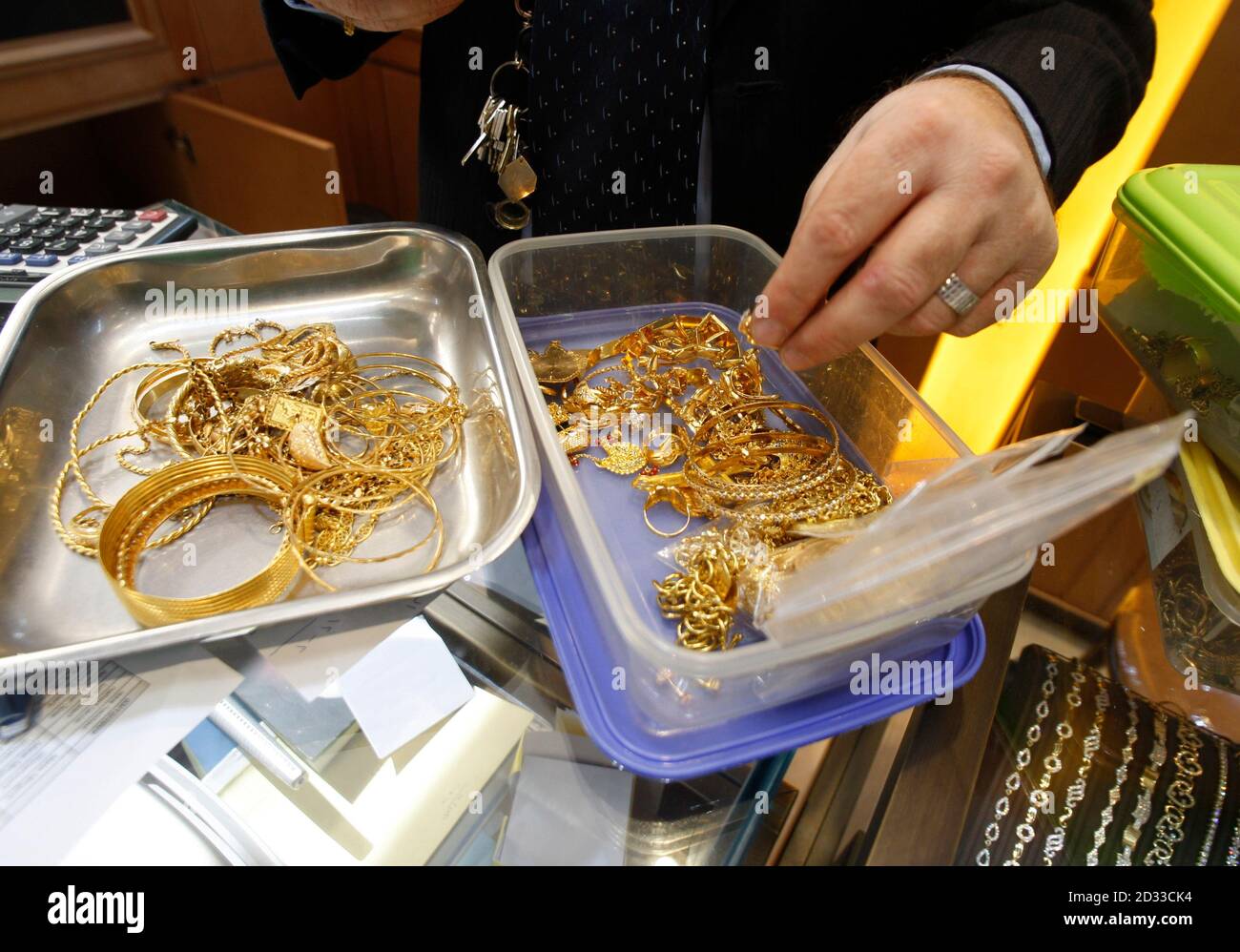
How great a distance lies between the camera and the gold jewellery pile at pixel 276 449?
0.64 meters

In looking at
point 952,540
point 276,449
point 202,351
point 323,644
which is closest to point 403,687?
point 323,644

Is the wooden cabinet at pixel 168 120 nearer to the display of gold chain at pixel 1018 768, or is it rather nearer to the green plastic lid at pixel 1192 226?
the green plastic lid at pixel 1192 226

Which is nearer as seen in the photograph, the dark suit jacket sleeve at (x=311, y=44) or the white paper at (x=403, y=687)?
the white paper at (x=403, y=687)

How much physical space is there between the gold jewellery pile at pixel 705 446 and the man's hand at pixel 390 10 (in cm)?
36

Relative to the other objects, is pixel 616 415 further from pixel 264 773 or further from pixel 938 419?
pixel 264 773

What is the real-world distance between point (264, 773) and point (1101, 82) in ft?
2.97

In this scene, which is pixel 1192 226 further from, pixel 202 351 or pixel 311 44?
pixel 202 351

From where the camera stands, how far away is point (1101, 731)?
60 centimetres

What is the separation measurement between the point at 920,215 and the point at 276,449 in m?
0.65

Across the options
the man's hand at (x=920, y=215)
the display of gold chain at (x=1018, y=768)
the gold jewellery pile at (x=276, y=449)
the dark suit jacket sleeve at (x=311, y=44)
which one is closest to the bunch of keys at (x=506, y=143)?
the dark suit jacket sleeve at (x=311, y=44)

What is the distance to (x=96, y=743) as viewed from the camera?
51 centimetres

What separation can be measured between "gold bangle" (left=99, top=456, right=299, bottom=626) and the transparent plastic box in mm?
255

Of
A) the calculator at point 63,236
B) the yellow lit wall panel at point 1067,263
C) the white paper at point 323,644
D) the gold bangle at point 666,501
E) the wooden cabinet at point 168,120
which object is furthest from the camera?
the wooden cabinet at point 168,120
